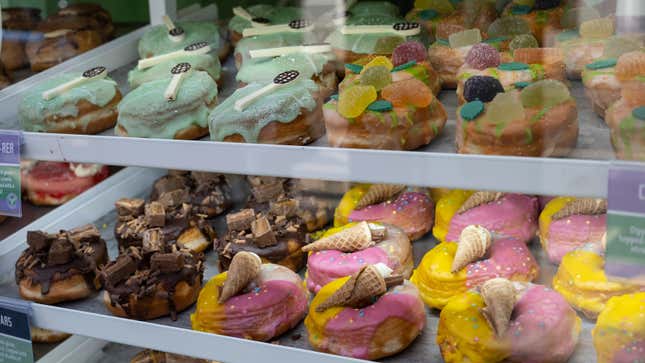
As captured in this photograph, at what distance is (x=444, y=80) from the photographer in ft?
6.07

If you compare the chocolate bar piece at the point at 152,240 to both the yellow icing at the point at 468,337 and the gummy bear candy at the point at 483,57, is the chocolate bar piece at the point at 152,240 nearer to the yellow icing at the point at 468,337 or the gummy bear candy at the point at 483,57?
the yellow icing at the point at 468,337

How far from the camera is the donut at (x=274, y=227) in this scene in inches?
79.3

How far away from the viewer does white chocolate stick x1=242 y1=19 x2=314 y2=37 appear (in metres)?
2.04

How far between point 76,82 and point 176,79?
0.29 meters

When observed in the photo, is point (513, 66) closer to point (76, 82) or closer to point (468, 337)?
point (468, 337)

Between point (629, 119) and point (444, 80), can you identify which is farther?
point (444, 80)

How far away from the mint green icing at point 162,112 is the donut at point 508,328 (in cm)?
74

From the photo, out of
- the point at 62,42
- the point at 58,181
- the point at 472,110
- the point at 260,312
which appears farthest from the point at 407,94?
the point at 58,181

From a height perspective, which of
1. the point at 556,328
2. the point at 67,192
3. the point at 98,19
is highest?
the point at 98,19

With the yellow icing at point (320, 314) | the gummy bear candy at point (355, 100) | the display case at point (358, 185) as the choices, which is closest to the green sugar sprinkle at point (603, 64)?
the display case at point (358, 185)

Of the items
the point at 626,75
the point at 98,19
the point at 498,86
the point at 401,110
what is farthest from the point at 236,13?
the point at 626,75

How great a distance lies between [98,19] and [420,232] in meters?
1.30

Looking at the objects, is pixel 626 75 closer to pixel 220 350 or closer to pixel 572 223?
pixel 572 223

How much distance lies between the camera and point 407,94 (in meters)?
1.60
